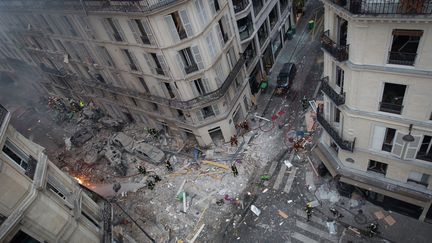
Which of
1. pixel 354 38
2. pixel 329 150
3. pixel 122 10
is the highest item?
pixel 122 10

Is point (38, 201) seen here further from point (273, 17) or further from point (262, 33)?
point (273, 17)

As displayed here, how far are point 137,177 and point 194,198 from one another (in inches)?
302

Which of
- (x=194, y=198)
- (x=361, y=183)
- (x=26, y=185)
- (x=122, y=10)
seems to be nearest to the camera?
(x=26, y=185)

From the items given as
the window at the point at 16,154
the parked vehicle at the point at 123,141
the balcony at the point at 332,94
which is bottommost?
the parked vehicle at the point at 123,141

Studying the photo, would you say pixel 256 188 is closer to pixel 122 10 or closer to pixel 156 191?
pixel 156 191

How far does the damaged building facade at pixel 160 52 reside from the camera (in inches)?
950

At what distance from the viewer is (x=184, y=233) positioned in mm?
25891

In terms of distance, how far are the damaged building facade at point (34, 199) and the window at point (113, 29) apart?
42.4 feet

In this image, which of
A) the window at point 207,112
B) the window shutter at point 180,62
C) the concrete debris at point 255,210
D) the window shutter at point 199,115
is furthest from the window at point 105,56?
the concrete debris at point 255,210

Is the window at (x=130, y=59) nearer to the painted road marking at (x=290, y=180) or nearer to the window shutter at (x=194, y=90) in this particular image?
the window shutter at (x=194, y=90)

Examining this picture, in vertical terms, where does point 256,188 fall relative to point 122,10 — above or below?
below

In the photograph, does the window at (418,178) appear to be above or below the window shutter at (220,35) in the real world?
below

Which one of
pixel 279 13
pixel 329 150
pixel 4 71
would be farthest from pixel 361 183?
pixel 4 71

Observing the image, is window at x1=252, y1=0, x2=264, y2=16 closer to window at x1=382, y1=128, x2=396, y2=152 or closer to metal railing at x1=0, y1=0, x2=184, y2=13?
metal railing at x1=0, y1=0, x2=184, y2=13
